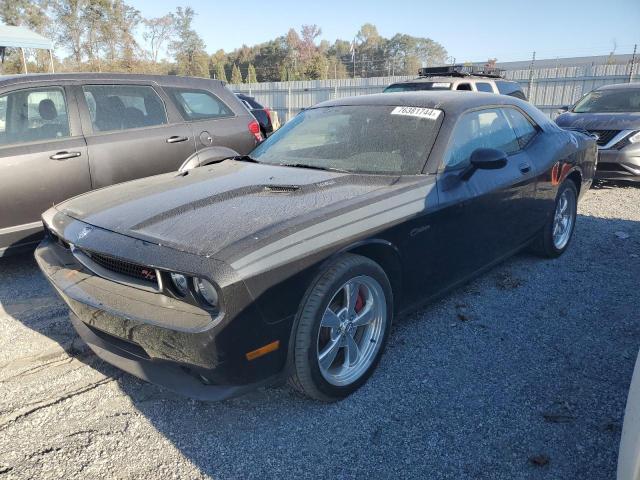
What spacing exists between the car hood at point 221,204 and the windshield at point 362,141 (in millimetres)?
168

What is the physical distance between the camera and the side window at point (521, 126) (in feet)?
13.4

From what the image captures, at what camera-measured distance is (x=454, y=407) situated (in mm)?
2568

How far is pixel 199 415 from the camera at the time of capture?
8.30 feet

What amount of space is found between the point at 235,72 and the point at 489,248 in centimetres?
4213

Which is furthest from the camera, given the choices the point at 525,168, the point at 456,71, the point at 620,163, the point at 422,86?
the point at 456,71

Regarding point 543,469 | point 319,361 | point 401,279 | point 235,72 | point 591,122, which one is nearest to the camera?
point 543,469

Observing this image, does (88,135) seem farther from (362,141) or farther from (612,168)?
(612,168)

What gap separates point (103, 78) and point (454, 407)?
441cm

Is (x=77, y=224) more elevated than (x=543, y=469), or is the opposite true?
(x=77, y=224)

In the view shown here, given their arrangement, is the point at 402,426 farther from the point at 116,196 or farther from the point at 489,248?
the point at 116,196

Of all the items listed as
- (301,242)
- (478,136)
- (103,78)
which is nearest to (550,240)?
(478,136)

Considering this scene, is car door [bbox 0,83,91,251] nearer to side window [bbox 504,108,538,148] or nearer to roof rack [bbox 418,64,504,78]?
side window [bbox 504,108,538,148]

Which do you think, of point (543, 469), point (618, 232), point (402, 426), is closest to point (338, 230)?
point (402, 426)

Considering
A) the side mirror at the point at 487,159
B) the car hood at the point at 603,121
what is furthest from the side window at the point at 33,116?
the car hood at the point at 603,121
